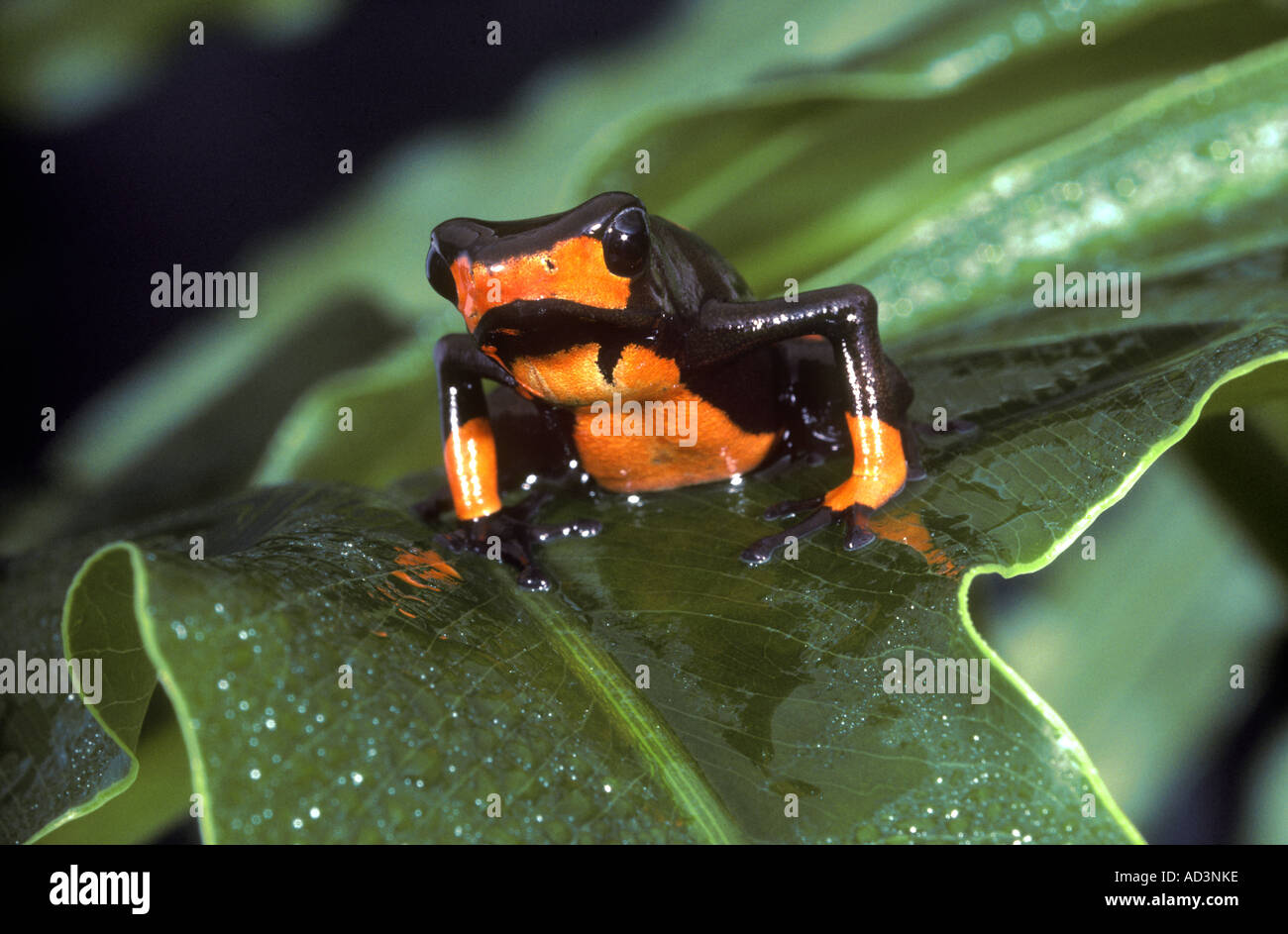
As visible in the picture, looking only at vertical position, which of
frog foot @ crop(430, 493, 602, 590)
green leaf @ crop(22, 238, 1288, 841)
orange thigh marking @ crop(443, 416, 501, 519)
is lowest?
green leaf @ crop(22, 238, 1288, 841)

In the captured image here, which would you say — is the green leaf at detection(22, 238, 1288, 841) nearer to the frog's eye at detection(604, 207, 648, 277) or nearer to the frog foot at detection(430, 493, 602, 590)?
the frog foot at detection(430, 493, 602, 590)

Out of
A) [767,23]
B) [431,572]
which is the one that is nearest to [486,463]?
[431,572]

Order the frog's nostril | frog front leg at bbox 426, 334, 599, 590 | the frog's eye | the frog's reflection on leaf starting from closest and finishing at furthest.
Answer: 1. the frog's reflection on leaf
2. the frog's eye
3. the frog's nostril
4. frog front leg at bbox 426, 334, 599, 590

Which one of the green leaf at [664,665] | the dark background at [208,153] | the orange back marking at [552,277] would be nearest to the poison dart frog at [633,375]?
the orange back marking at [552,277]

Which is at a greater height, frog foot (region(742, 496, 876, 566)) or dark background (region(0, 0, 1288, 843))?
dark background (region(0, 0, 1288, 843))

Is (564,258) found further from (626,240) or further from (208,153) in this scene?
(208,153)

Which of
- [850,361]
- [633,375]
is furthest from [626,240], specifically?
[850,361]

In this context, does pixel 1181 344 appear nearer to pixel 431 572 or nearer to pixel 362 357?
pixel 431 572

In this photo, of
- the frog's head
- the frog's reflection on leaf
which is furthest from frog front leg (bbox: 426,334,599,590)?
the frog's reflection on leaf
